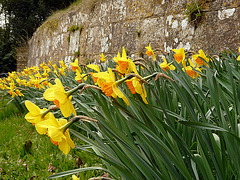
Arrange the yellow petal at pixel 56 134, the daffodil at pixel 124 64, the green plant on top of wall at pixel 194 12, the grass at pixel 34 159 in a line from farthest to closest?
the green plant on top of wall at pixel 194 12 < the grass at pixel 34 159 < the daffodil at pixel 124 64 < the yellow petal at pixel 56 134

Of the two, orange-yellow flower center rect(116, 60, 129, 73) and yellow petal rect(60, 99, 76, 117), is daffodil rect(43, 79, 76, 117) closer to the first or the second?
yellow petal rect(60, 99, 76, 117)

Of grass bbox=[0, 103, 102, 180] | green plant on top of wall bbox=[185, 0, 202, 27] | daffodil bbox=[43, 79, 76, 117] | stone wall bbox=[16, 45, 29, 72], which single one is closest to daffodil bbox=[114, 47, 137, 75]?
daffodil bbox=[43, 79, 76, 117]

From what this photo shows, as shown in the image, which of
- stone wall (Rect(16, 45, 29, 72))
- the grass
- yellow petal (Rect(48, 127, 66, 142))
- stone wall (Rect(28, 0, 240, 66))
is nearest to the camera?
yellow petal (Rect(48, 127, 66, 142))

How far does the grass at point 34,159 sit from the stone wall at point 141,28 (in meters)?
2.00

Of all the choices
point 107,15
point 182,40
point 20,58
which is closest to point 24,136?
point 182,40

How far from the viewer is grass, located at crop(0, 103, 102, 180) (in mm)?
1455

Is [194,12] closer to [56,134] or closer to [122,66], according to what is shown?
[122,66]

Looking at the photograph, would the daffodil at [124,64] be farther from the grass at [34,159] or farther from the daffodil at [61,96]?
the grass at [34,159]

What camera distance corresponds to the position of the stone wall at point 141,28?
2.32 meters

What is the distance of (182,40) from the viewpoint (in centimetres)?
272

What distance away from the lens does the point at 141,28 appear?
347cm

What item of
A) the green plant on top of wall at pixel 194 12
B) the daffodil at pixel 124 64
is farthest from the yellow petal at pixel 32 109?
the green plant on top of wall at pixel 194 12

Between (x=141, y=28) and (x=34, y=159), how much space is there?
270 cm

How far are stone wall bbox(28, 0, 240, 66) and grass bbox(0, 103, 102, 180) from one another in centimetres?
200
